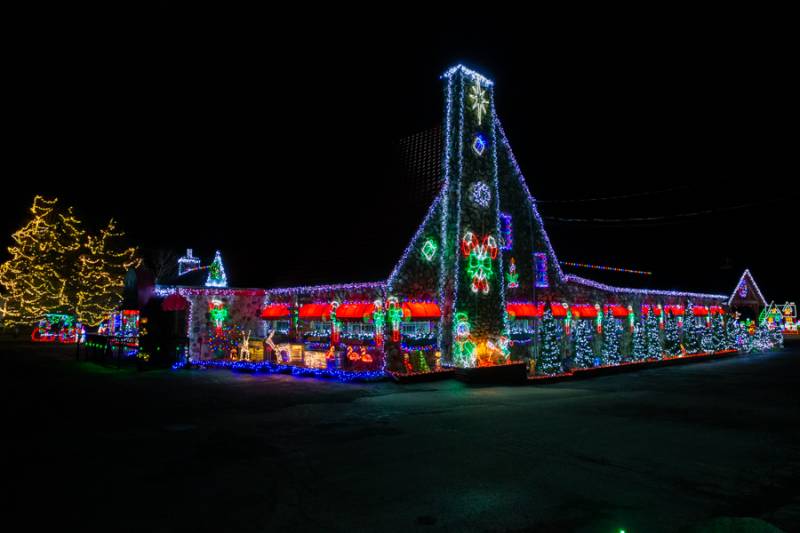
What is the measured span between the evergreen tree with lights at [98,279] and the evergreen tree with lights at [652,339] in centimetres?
3607

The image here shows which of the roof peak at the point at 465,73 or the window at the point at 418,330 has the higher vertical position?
the roof peak at the point at 465,73

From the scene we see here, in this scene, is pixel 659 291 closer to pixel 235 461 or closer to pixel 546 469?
pixel 546 469

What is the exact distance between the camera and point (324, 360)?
1950 centimetres

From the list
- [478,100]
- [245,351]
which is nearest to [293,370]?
[245,351]

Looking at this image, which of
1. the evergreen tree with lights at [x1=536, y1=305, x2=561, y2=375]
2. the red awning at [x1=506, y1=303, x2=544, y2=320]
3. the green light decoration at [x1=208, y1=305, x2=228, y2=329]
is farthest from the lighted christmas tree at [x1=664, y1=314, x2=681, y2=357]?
A: the green light decoration at [x1=208, y1=305, x2=228, y2=329]

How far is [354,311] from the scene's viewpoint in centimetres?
1791

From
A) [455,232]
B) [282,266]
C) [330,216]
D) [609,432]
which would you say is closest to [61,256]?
[282,266]

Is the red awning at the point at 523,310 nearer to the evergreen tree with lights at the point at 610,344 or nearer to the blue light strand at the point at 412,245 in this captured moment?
the evergreen tree with lights at the point at 610,344

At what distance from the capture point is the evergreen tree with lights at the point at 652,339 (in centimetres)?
2483

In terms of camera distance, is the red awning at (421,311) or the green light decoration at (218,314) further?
the green light decoration at (218,314)

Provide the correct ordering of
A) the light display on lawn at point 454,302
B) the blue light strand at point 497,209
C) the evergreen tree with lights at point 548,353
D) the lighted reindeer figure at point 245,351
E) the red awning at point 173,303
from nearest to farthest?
1. the light display on lawn at point 454,302
2. the evergreen tree with lights at point 548,353
3. the red awning at point 173,303
4. the blue light strand at point 497,209
5. the lighted reindeer figure at point 245,351

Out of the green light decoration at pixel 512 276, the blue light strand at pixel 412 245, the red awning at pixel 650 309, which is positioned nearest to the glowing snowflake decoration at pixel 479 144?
the blue light strand at pixel 412 245

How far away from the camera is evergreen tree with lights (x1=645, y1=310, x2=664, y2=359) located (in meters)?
24.8

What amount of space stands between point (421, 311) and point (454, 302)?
1.72 m
